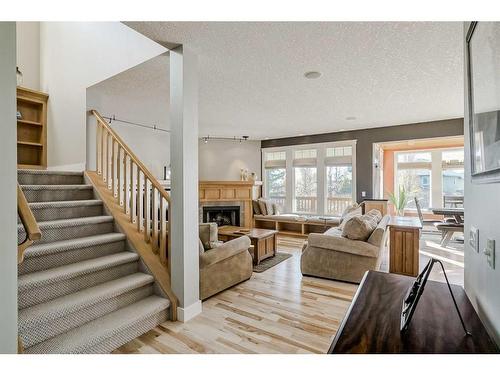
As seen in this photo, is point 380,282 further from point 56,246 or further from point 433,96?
point 433,96

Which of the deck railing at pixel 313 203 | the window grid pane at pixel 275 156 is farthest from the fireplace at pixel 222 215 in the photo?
the window grid pane at pixel 275 156

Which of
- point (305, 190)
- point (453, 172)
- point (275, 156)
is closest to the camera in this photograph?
point (305, 190)

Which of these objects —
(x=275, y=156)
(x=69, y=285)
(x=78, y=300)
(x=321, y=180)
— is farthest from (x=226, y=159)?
(x=78, y=300)

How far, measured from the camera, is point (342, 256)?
344 centimetres

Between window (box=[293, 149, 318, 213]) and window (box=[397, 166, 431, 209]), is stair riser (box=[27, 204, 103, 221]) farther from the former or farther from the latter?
window (box=[397, 166, 431, 209])

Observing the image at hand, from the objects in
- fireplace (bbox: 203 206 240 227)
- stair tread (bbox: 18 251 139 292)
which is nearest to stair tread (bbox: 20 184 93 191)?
stair tread (bbox: 18 251 139 292)

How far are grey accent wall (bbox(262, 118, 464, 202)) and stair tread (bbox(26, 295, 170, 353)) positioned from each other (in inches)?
206

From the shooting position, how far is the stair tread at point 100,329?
1.80 m

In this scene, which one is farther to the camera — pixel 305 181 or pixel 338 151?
pixel 305 181

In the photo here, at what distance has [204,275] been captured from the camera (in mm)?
2877

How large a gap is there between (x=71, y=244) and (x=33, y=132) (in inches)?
115

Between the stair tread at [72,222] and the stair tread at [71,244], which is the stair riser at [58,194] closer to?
the stair tread at [72,222]

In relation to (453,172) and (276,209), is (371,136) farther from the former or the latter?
(453,172)
